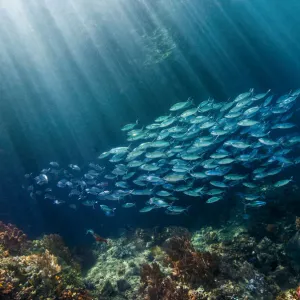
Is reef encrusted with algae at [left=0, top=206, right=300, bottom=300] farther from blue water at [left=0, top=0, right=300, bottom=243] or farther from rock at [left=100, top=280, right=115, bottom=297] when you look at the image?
blue water at [left=0, top=0, right=300, bottom=243]

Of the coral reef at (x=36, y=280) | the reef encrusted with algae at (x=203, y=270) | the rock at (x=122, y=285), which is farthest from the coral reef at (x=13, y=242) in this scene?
the rock at (x=122, y=285)

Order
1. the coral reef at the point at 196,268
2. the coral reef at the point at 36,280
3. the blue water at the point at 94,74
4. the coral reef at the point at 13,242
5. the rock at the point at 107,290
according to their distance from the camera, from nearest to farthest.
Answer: the coral reef at the point at 36,280, the coral reef at the point at 196,268, the rock at the point at 107,290, the coral reef at the point at 13,242, the blue water at the point at 94,74

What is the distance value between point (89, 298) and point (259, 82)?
19750 millimetres

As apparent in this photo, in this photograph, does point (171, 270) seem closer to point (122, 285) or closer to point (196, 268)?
point (196, 268)

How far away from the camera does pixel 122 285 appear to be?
26.4 ft

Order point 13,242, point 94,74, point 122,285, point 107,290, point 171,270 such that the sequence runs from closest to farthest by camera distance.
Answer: point 171,270 < point 107,290 < point 122,285 < point 13,242 < point 94,74

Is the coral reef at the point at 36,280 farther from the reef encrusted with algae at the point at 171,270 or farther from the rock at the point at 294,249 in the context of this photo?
the rock at the point at 294,249

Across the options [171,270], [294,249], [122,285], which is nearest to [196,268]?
[171,270]

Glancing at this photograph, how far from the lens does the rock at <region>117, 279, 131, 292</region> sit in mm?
7980

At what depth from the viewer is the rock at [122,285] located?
26.2ft

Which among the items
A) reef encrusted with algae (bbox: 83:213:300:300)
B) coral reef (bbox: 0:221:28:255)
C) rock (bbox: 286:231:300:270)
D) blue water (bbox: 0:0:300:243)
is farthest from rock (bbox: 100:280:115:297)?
blue water (bbox: 0:0:300:243)

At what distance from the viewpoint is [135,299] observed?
7238 mm

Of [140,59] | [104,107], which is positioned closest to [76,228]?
[104,107]

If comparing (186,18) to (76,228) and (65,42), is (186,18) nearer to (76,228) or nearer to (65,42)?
(65,42)
